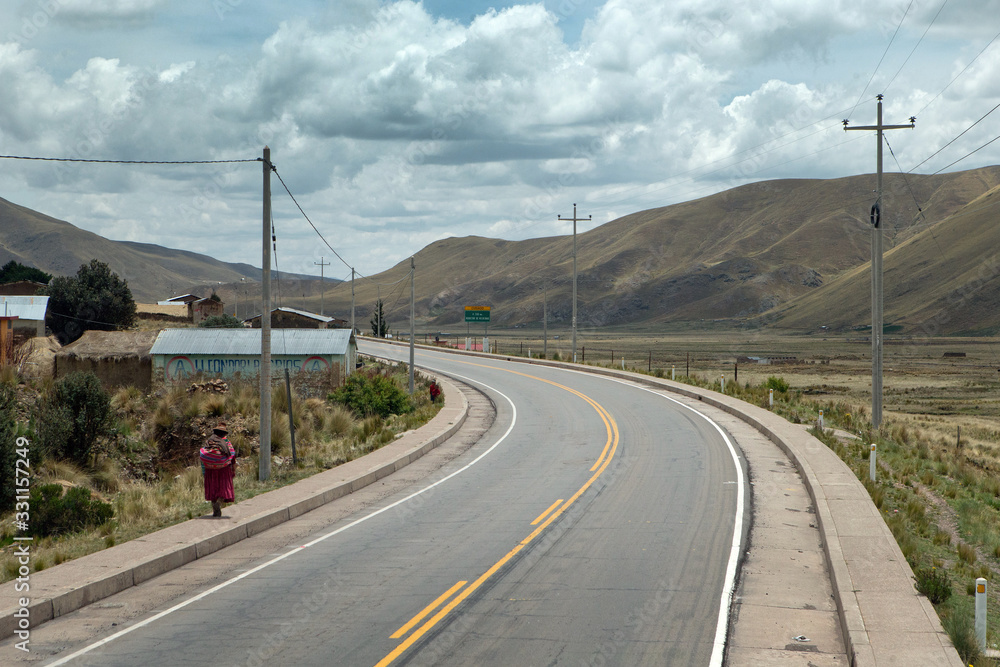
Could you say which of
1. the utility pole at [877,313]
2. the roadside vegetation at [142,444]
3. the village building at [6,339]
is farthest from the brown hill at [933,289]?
the village building at [6,339]

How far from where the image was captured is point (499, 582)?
10.1 meters

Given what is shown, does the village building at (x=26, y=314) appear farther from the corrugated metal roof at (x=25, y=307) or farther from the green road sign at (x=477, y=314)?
the green road sign at (x=477, y=314)

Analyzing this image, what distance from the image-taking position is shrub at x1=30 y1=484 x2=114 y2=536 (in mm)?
14633

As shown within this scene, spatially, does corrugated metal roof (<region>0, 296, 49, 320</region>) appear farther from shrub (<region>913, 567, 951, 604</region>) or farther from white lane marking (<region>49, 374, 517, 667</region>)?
shrub (<region>913, 567, 951, 604</region>)

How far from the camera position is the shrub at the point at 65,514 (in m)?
14.6

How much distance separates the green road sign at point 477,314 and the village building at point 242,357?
37.6m

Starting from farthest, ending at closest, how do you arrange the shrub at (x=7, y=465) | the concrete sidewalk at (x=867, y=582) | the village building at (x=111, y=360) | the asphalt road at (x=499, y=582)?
the village building at (x=111, y=360), the shrub at (x=7, y=465), the asphalt road at (x=499, y=582), the concrete sidewalk at (x=867, y=582)

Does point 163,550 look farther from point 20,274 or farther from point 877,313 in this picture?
point 20,274

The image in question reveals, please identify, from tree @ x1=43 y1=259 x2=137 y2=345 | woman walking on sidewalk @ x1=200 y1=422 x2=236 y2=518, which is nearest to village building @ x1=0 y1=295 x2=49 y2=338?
tree @ x1=43 y1=259 x2=137 y2=345

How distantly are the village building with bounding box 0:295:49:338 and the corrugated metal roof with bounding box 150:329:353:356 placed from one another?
568 inches

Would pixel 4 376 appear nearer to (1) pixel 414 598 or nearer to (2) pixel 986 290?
(1) pixel 414 598

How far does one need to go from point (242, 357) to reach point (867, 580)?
120ft

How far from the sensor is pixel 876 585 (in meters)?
9.74

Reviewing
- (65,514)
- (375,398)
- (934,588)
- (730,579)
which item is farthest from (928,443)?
(65,514)
